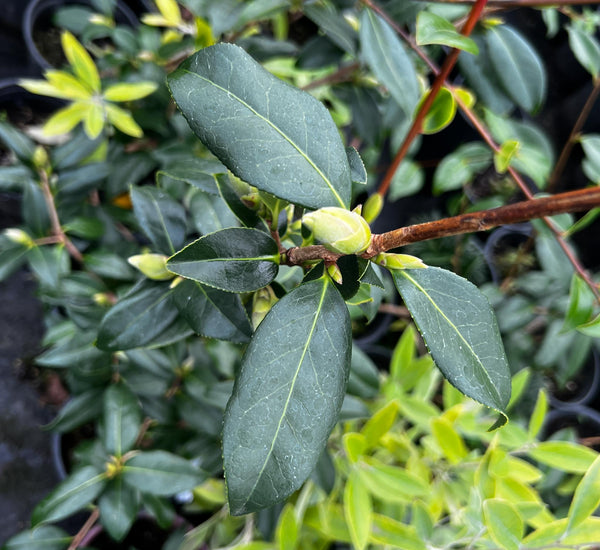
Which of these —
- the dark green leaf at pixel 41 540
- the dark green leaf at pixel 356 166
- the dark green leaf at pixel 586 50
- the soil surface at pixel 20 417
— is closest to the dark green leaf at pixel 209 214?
the dark green leaf at pixel 356 166

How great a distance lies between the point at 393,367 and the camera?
991 millimetres

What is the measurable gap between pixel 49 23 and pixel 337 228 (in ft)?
5.01

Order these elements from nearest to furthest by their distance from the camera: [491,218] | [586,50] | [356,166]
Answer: [491,218]
[356,166]
[586,50]

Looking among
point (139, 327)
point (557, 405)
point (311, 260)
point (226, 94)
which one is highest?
point (226, 94)

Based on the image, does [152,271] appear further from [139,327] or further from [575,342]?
[575,342]

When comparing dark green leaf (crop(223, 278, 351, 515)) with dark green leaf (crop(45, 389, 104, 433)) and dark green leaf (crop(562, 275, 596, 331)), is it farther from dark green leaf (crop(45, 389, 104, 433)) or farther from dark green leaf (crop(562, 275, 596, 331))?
dark green leaf (crop(45, 389, 104, 433))

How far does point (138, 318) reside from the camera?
21.7 inches

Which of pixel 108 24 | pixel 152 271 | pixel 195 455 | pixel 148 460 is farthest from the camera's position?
pixel 108 24

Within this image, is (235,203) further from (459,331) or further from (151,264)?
(459,331)

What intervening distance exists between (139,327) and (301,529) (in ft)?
2.04

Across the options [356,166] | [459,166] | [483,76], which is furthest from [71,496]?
[459,166]

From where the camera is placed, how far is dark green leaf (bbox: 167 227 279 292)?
392 millimetres

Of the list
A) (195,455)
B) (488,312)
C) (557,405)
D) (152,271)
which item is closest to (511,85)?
(488,312)

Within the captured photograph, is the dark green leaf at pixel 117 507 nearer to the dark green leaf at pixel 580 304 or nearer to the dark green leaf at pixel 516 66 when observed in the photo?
the dark green leaf at pixel 580 304
